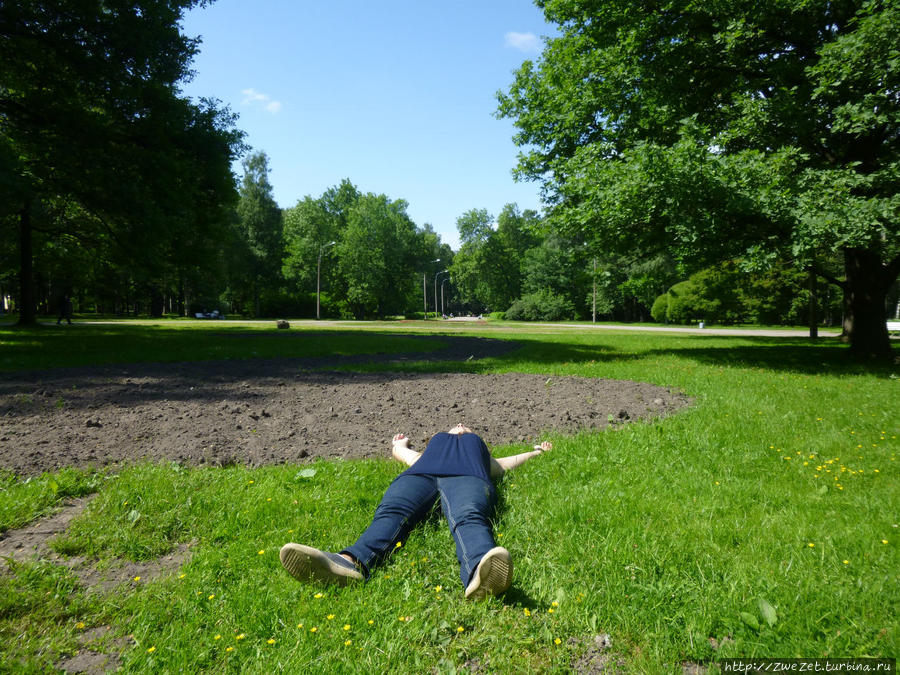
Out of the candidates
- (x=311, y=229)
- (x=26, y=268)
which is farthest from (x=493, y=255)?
(x=26, y=268)

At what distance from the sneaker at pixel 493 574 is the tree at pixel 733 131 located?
394 inches

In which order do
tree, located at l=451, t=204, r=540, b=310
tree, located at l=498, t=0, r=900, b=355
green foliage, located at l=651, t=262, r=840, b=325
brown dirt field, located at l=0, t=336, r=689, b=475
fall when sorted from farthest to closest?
1. tree, located at l=451, t=204, r=540, b=310
2. green foliage, located at l=651, t=262, r=840, b=325
3. tree, located at l=498, t=0, r=900, b=355
4. brown dirt field, located at l=0, t=336, r=689, b=475

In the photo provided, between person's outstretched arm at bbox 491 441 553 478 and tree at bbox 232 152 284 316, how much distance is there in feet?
181

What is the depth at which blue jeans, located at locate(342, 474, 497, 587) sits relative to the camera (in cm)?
253

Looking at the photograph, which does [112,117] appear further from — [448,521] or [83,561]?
[448,521]

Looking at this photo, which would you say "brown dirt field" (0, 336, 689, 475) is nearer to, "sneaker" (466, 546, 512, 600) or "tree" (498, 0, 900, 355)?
"sneaker" (466, 546, 512, 600)

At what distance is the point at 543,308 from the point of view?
182 feet

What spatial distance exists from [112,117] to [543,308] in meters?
47.1

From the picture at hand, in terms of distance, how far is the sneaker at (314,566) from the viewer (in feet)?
7.59

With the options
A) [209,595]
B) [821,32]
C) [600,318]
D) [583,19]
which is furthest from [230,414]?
[600,318]

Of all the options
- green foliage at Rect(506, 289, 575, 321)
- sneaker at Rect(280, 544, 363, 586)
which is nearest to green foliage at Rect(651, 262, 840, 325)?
green foliage at Rect(506, 289, 575, 321)

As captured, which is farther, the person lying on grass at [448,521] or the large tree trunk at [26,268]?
the large tree trunk at [26,268]

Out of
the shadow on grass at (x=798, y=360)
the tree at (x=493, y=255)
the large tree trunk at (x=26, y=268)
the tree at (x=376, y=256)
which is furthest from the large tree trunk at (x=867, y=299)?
the tree at (x=493, y=255)

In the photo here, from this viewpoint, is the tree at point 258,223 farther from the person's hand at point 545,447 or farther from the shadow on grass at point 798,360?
the person's hand at point 545,447
